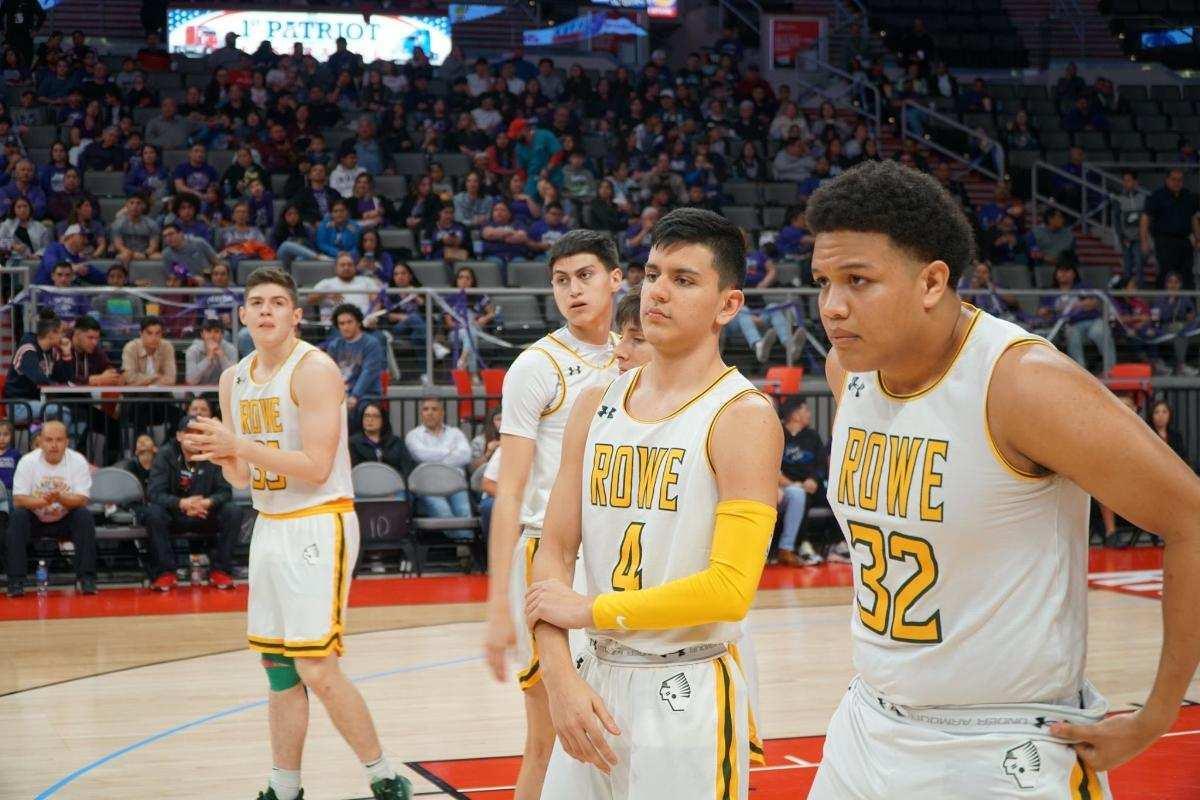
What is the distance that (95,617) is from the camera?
10539mm

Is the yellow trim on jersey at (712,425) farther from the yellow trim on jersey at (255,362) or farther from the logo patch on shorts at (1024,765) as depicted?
the yellow trim on jersey at (255,362)

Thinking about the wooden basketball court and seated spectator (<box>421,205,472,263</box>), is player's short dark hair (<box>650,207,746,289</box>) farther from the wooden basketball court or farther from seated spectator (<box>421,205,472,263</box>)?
seated spectator (<box>421,205,472,263</box>)

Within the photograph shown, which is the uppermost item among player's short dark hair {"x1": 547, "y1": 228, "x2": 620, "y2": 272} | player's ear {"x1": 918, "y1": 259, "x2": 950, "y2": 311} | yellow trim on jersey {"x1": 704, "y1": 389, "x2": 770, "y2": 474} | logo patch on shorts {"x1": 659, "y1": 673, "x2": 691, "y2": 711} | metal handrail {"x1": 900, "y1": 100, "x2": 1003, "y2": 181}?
metal handrail {"x1": 900, "y1": 100, "x2": 1003, "y2": 181}

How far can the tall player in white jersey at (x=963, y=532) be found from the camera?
2.55 meters

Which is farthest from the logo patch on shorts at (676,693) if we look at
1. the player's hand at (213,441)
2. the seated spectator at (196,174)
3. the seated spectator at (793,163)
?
the seated spectator at (793,163)

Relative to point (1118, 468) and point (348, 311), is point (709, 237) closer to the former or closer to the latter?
point (1118, 468)

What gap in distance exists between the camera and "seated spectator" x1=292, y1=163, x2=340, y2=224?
16453 millimetres

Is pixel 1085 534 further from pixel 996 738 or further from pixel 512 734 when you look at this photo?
pixel 512 734

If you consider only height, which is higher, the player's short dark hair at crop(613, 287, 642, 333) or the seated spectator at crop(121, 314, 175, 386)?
the player's short dark hair at crop(613, 287, 642, 333)

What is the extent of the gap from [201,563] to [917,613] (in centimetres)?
1031

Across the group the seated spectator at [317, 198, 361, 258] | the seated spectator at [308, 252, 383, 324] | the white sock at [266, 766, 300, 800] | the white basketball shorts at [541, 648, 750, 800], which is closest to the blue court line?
the white sock at [266, 766, 300, 800]

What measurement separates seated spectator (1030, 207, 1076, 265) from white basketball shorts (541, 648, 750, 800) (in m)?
16.5

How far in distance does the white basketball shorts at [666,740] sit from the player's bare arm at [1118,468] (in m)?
0.97

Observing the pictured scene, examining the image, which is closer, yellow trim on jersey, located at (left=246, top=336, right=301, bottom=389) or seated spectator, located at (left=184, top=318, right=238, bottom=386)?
yellow trim on jersey, located at (left=246, top=336, right=301, bottom=389)
